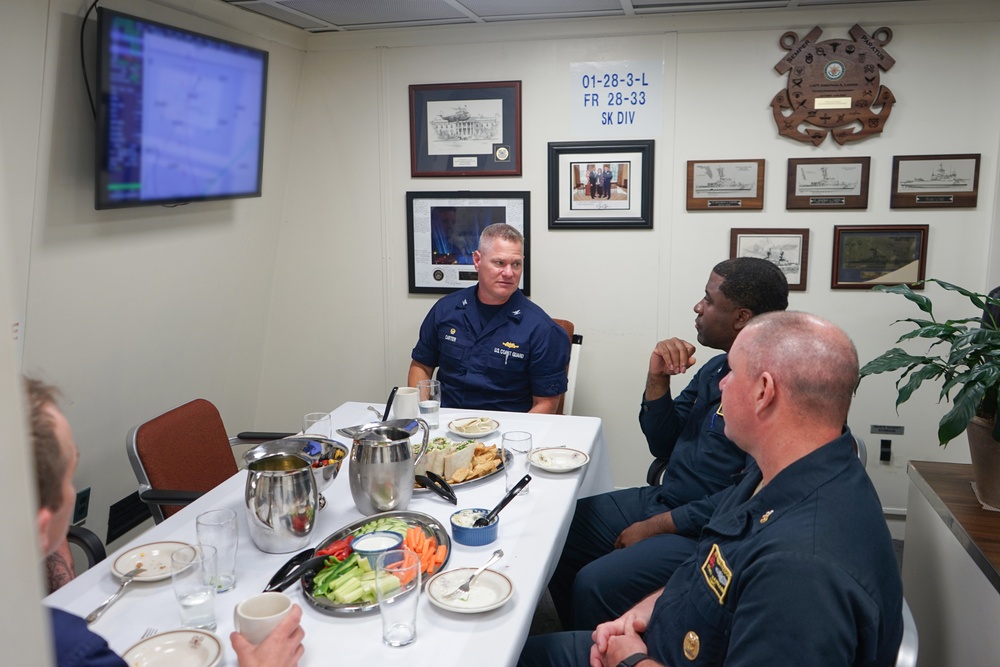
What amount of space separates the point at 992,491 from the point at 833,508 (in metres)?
1.00

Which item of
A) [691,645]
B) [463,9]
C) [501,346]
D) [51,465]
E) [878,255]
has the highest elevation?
[463,9]

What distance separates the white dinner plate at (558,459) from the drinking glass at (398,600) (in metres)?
0.91

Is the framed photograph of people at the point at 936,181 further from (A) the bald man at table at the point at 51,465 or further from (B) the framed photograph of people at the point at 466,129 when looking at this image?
(A) the bald man at table at the point at 51,465

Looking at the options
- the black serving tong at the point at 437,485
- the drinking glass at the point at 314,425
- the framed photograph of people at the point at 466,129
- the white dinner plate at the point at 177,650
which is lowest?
the white dinner plate at the point at 177,650

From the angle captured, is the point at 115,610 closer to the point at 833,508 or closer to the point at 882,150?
→ the point at 833,508

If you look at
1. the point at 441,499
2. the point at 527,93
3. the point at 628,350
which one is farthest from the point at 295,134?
the point at 441,499

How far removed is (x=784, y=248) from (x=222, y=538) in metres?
2.93

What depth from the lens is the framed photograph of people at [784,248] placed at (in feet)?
12.2

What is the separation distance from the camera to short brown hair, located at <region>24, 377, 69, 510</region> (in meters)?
0.66

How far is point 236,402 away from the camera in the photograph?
4.11 meters

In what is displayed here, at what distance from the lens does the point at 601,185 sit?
387 cm

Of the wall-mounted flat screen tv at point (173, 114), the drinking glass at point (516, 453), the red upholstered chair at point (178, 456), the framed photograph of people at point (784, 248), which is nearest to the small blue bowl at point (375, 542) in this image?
the drinking glass at point (516, 453)

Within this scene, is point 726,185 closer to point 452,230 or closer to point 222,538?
point 452,230

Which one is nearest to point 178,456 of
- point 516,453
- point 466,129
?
point 516,453
